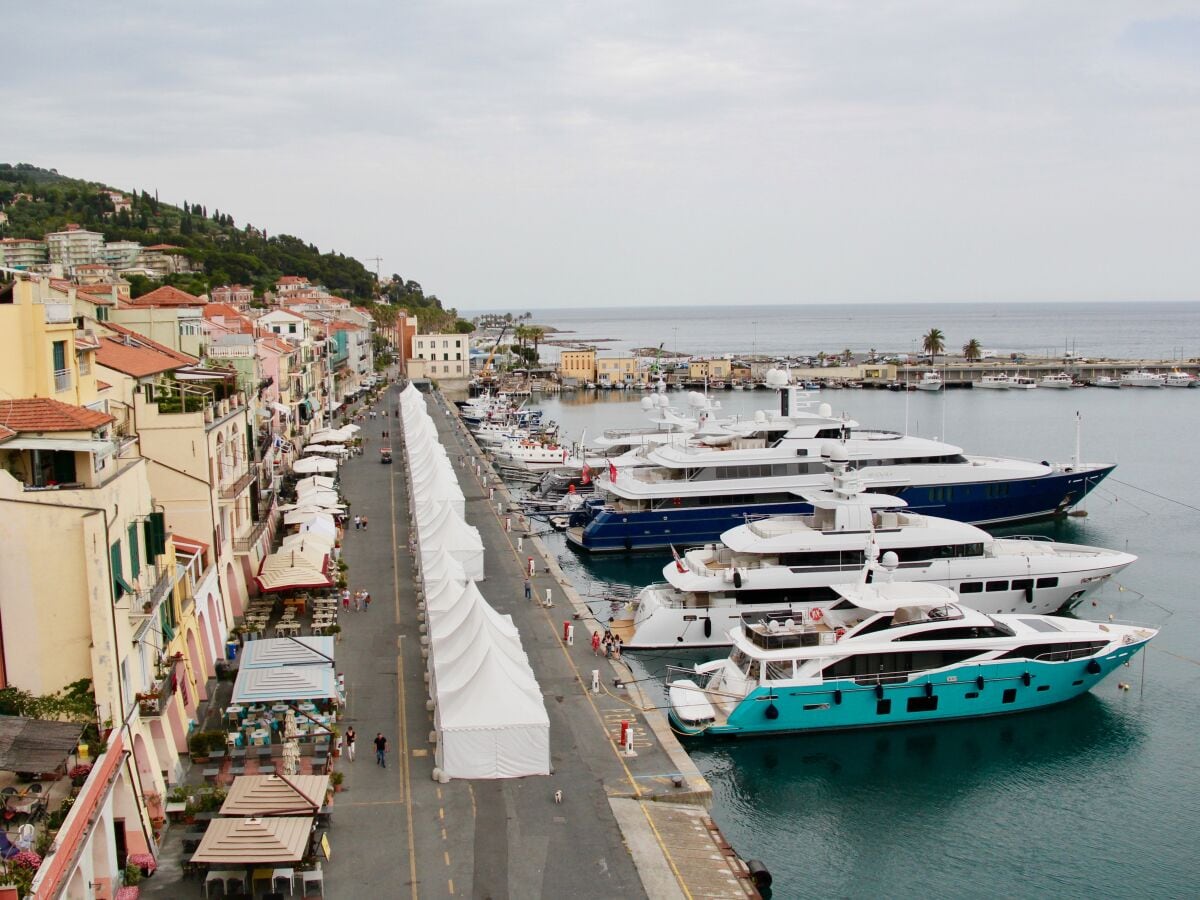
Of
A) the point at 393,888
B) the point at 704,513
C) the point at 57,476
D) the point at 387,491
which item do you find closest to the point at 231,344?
the point at 387,491

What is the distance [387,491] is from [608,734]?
109 feet

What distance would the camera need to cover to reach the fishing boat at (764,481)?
49.1 metres

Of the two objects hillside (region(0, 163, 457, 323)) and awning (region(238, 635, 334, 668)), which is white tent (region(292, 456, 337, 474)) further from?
hillside (region(0, 163, 457, 323))

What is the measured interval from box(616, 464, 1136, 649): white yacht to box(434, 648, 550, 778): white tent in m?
13.3

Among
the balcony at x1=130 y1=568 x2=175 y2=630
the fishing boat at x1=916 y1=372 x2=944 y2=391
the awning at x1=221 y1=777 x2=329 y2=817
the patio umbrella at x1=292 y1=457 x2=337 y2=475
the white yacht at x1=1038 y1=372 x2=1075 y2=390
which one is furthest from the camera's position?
the white yacht at x1=1038 y1=372 x2=1075 y2=390

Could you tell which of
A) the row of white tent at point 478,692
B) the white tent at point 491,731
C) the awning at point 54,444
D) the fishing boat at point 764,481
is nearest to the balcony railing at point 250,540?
the row of white tent at point 478,692

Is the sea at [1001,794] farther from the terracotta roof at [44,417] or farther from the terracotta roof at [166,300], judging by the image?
the terracotta roof at [166,300]

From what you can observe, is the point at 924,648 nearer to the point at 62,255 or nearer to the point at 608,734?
the point at 608,734

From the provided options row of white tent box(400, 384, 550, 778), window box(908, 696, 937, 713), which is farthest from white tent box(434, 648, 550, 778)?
window box(908, 696, 937, 713)

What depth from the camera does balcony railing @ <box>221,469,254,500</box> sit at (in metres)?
31.5

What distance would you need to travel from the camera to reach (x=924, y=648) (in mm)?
29266

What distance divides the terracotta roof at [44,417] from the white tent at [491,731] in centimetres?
872

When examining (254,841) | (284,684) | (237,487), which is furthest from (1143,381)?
(254,841)

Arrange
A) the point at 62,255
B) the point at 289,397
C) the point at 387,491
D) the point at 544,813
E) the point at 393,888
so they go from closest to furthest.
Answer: the point at 393,888 < the point at 544,813 < the point at 387,491 < the point at 289,397 < the point at 62,255
